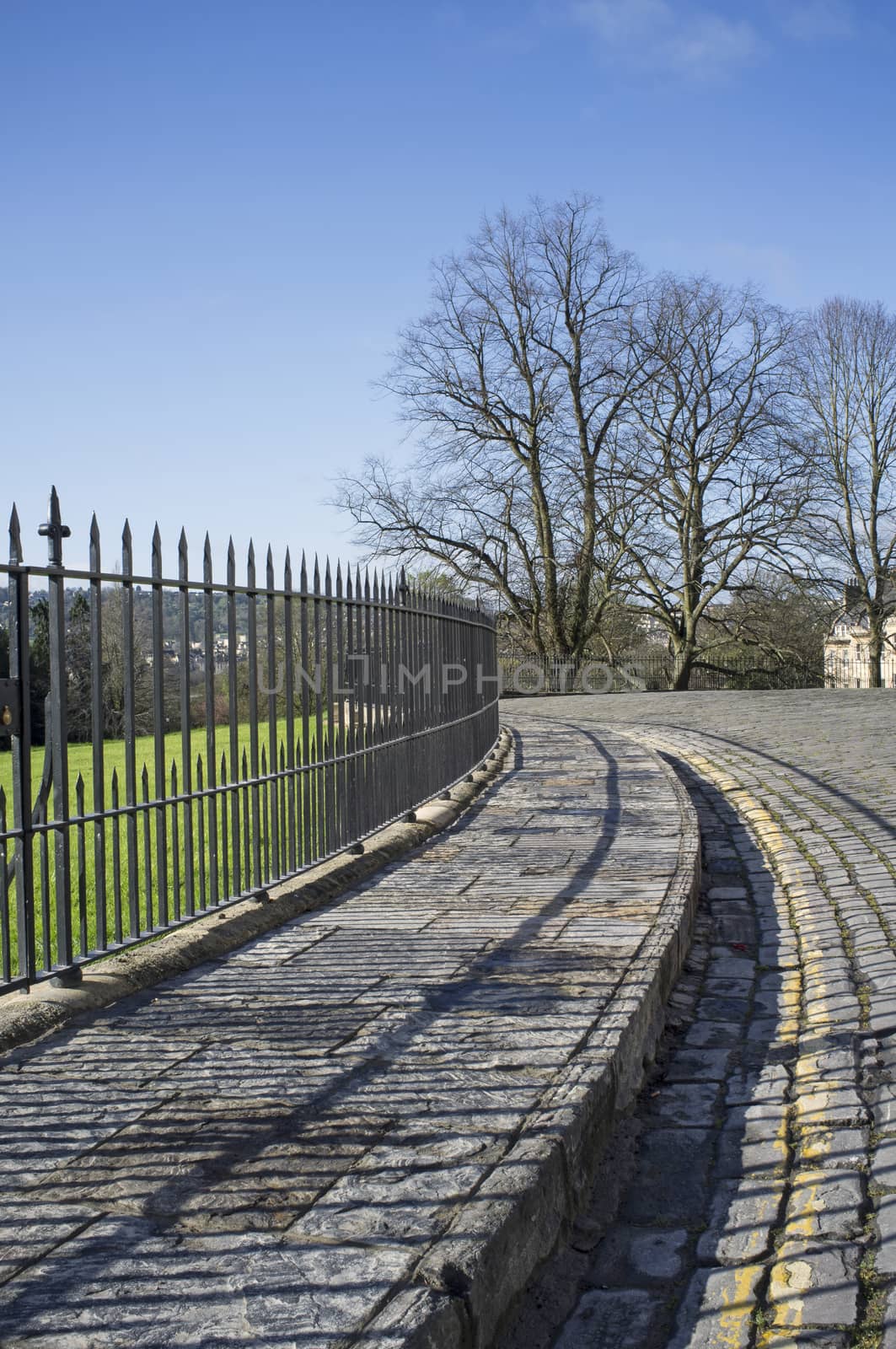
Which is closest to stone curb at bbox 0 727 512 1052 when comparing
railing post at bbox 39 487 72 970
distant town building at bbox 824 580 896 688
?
railing post at bbox 39 487 72 970

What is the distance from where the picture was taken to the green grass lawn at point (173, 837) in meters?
4.73

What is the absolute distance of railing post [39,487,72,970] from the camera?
4.57 m

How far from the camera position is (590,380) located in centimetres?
3916

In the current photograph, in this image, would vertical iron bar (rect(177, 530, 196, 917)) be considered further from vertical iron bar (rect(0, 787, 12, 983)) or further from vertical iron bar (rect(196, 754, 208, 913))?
vertical iron bar (rect(0, 787, 12, 983))

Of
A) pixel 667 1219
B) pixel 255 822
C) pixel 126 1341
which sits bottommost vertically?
pixel 667 1219

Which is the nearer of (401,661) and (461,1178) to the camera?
(461,1178)

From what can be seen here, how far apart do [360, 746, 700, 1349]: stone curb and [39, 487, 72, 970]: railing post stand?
1.98 meters

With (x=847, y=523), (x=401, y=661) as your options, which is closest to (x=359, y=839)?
(x=401, y=661)

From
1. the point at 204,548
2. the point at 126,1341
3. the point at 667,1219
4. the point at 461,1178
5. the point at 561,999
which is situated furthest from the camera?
the point at 204,548

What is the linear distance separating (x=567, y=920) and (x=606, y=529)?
32.9m

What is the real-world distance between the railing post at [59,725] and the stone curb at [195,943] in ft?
0.62

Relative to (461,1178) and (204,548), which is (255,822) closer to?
(204,548)

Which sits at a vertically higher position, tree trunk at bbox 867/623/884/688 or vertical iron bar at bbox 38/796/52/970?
tree trunk at bbox 867/623/884/688

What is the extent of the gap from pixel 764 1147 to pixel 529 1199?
3.70 ft
